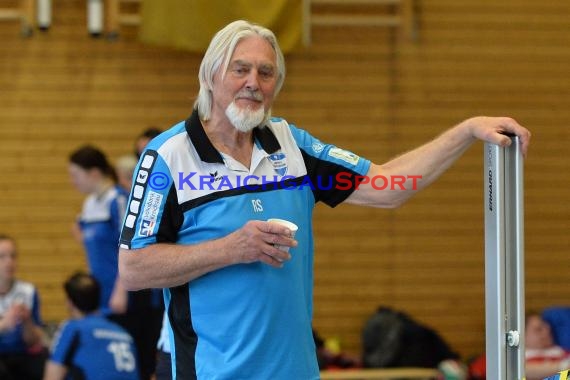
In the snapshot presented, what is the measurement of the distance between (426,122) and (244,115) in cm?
551

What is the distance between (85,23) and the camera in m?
8.16

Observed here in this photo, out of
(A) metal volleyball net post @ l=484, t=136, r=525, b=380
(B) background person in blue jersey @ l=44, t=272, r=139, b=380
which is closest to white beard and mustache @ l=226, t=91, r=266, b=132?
(A) metal volleyball net post @ l=484, t=136, r=525, b=380

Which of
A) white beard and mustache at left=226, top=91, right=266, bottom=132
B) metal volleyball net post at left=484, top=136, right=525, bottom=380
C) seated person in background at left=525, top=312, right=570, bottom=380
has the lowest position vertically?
seated person in background at left=525, top=312, right=570, bottom=380

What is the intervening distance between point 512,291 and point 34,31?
6.12 m

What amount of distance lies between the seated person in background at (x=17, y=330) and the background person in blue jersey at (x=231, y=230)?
12.8ft

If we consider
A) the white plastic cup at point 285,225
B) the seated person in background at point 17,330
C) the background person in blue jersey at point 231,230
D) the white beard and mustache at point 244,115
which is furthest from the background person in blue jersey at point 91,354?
the white plastic cup at point 285,225

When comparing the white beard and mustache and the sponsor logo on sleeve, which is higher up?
the white beard and mustache

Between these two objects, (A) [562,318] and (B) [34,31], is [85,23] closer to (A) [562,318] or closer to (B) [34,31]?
(B) [34,31]

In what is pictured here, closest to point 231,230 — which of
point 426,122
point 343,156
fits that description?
point 343,156

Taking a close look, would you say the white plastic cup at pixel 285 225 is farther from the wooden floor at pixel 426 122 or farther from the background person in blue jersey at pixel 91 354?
the wooden floor at pixel 426 122

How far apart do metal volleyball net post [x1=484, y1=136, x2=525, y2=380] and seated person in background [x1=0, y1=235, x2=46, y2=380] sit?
15.0 feet

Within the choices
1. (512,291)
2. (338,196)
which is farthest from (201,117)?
(512,291)

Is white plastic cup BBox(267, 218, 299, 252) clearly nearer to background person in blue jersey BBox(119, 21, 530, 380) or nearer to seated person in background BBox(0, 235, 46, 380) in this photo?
background person in blue jersey BBox(119, 21, 530, 380)

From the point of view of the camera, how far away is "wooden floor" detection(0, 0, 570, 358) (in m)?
8.40
